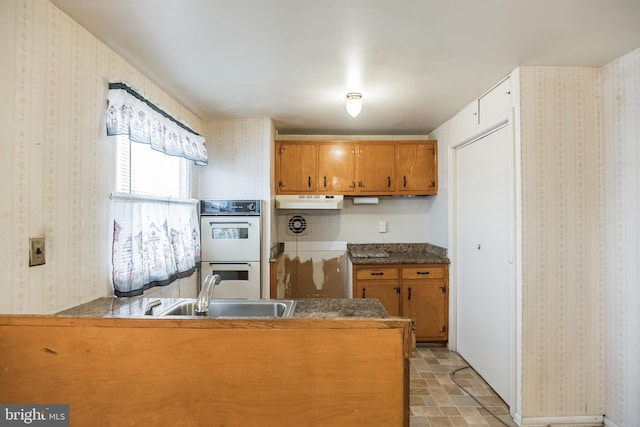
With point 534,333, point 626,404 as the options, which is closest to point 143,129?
point 534,333

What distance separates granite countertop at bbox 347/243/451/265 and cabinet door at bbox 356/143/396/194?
732 mm

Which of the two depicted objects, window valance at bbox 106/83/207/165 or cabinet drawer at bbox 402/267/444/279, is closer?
window valance at bbox 106/83/207/165

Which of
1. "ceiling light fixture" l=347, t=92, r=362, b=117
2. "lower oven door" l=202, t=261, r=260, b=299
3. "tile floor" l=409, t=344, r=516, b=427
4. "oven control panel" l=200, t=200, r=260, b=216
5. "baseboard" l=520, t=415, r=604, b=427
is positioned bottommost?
"tile floor" l=409, t=344, r=516, b=427

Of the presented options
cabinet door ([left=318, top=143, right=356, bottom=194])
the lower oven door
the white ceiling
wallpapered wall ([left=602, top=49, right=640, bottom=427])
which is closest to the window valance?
the white ceiling

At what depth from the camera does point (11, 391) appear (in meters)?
0.94

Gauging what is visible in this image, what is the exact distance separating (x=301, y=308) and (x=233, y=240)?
5.09ft

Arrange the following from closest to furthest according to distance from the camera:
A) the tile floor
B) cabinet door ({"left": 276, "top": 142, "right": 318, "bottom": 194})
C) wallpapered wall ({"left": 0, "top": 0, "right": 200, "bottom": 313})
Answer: wallpapered wall ({"left": 0, "top": 0, "right": 200, "bottom": 313}) < the tile floor < cabinet door ({"left": 276, "top": 142, "right": 318, "bottom": 194})

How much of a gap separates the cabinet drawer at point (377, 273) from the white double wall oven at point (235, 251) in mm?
1060

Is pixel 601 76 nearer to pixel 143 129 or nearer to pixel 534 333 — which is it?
pixel 534 333

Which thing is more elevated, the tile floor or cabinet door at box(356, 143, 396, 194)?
cabinet door at box(356, 143, 396, 194)

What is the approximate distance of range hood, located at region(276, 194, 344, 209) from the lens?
335 centimetres

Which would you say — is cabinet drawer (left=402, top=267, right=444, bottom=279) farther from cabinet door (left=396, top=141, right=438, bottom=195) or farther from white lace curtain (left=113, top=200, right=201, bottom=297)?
white lace curtain (left=113, top=200, right=201, bottom=297)

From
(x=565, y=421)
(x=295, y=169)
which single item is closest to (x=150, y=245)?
(x=295, y=169)

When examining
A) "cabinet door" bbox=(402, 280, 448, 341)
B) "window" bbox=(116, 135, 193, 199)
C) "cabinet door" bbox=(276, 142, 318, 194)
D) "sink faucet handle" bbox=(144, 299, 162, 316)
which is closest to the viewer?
"sink faucet handle" bbox=(144, 299, 162, 316)
